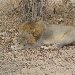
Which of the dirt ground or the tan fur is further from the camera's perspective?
the tan fur

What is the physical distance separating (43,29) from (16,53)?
89 centimetres

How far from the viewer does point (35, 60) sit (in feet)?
24.3

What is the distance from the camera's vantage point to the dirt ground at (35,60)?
6922 mm

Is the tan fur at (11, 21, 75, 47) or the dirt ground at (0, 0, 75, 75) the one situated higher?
the tan fur at (11, 21, 75, 47)

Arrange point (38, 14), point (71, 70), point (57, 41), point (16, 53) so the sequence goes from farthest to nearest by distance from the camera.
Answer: point (38, 14) → point (57, 41) → point (16, 53) → point (71, 70)

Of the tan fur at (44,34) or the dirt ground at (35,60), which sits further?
the tan fur at (44,34)

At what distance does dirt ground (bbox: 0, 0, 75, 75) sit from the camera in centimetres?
692

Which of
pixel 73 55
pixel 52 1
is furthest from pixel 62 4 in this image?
pixel 73 55

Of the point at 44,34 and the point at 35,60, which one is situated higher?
the point at 44,34

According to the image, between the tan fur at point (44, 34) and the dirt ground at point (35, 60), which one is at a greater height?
the tan fur at point (44, 34)

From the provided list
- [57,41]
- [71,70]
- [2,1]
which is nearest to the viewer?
[71,70]

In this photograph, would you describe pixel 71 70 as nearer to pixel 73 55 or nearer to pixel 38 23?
pixel 73 55

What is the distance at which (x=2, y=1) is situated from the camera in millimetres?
9828

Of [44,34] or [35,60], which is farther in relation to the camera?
[44,34]
